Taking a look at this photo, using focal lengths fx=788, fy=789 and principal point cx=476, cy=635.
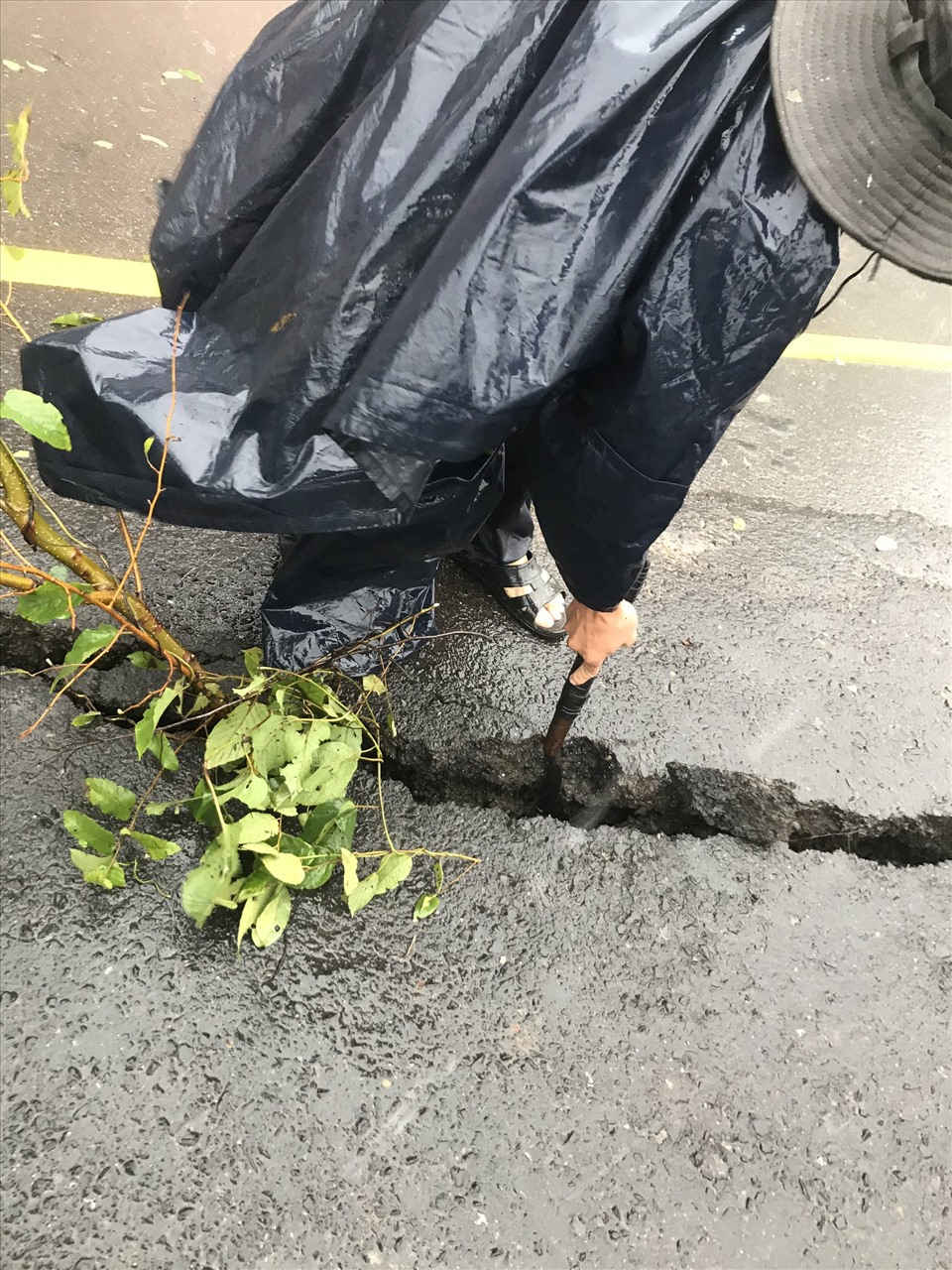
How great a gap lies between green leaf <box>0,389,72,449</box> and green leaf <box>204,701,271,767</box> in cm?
61

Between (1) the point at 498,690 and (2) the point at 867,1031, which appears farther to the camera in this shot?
(1) the point at 498,690

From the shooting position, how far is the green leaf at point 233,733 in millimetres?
1404

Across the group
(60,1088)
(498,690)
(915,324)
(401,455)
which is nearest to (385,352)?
(401,455)

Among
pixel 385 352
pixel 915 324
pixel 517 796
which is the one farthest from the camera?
pixel 915 324

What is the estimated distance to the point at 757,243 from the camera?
38.8 inches

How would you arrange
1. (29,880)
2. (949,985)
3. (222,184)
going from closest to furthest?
1. (222,184)
2. (29,880)
3. (949,985)

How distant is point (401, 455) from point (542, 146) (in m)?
0.44

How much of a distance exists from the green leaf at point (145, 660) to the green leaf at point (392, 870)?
0.65 metres

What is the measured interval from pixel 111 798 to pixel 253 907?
323 mm

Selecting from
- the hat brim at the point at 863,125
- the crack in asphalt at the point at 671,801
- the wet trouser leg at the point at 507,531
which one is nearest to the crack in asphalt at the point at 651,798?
the crack in asphalt at the point at 671,801

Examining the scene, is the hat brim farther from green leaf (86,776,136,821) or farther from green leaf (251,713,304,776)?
green leaf (86,776,136,821)

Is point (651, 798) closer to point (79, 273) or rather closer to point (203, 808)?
point (203, 808)

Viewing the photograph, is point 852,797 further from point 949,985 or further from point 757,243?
point 757,243

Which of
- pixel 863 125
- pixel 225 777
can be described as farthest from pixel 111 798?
pixel 863 125
